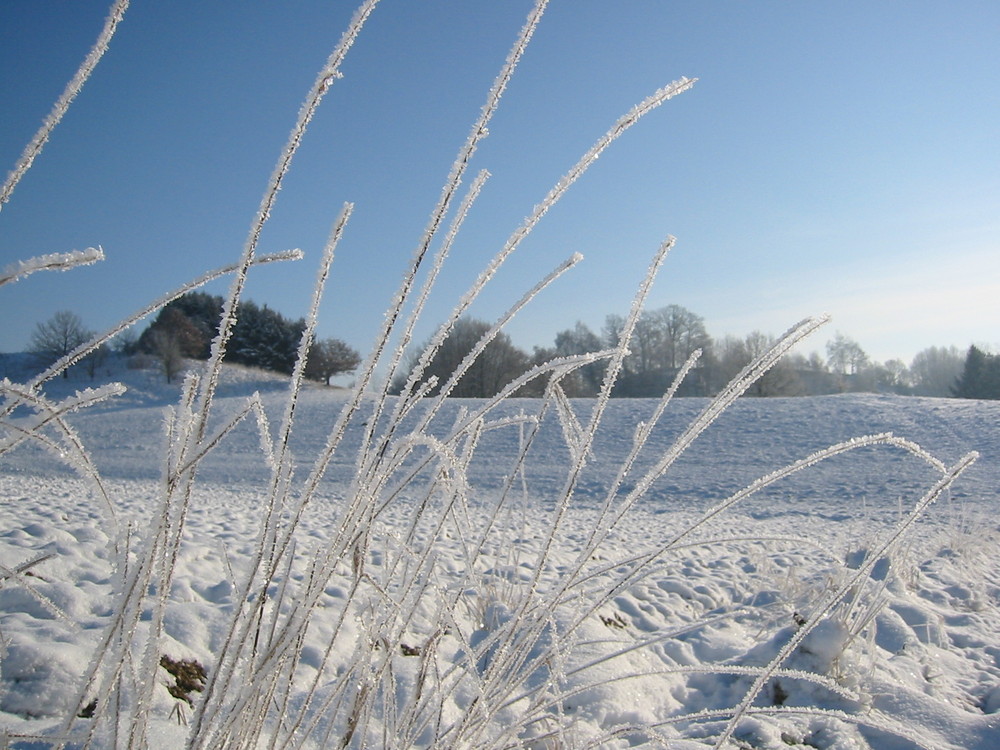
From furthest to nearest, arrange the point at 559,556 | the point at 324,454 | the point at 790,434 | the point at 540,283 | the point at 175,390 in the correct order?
the point at 175,390, the point at 790,434, the point at 559,556, the point at 540,283, the point at 324,454

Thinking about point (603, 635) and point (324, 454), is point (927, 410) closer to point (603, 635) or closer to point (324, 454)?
point (603, 635)

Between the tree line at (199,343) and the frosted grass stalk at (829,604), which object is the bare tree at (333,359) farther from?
the frosted grass stalk at (829,604)

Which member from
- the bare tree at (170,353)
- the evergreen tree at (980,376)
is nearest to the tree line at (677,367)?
the evergreen tree at (980,376)

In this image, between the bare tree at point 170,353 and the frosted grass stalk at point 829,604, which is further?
the bare tree at point 170,353

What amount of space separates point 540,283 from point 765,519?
366 inches

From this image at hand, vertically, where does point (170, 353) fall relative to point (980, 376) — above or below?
below

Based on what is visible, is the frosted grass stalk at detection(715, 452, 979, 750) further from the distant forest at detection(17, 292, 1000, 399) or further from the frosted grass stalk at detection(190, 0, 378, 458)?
the distant forest at detection(17, 292, 1000, 399)

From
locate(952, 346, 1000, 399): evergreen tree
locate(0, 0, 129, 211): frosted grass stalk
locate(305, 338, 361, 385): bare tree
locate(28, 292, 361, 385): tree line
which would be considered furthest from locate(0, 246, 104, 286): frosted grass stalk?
locate(952, 346, 1000, 399): evergreen tree

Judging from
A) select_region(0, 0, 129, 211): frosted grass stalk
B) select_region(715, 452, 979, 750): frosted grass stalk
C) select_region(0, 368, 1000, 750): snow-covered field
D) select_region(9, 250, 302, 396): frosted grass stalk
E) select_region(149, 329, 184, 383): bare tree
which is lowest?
select_region(0, 368, 1000, 750): snow-covered field

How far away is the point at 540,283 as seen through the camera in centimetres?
101

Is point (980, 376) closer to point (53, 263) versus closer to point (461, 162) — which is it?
point (461, 162)

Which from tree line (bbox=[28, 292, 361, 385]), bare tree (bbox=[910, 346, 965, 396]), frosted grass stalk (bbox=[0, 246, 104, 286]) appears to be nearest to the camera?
frosted grass stalk (bbox=[0, 246, 104, 286])

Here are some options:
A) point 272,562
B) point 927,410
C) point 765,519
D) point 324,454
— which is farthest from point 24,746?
point 927,410

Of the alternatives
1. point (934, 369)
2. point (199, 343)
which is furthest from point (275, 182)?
point (934, 369)
